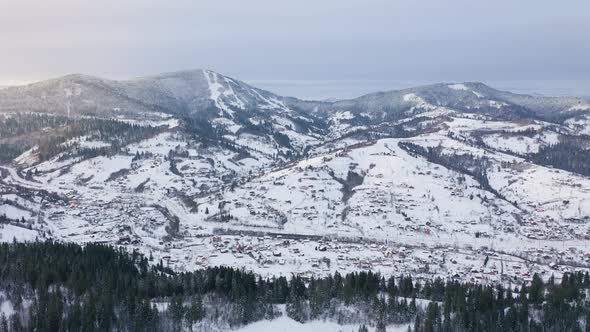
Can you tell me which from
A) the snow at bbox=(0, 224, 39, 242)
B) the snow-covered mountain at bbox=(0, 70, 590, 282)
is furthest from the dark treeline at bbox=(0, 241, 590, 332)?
the snow at bbox=(0, 224, 39, 242)

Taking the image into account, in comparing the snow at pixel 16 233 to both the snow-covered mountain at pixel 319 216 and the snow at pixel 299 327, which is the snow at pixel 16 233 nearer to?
the snow-covered mountain at pixel 319 216

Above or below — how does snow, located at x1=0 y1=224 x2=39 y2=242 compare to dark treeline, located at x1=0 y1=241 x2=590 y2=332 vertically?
above

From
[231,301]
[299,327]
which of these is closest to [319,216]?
[231,301]

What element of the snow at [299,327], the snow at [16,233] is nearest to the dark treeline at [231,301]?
the snow at [299,327]

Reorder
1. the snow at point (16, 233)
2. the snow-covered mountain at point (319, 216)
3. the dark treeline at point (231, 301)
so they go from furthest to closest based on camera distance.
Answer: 1. the snow-covered mountain at point (319, 216)
2. the snow at point (16, 233)
3. the dark treeline at point (231, 301)

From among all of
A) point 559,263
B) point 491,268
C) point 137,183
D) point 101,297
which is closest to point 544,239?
point 559,263

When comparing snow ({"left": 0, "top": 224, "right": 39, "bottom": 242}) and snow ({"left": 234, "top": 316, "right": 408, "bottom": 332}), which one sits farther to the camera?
snow ({"left": 0, "top": 224, "right": 39, "bottom": 242})

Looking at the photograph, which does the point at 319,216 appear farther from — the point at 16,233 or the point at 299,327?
the point at 16,233

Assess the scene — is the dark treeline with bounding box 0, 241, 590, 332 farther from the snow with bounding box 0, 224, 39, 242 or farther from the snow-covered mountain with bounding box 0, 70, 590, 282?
the snow with bounding box 0, 224, 39, 242

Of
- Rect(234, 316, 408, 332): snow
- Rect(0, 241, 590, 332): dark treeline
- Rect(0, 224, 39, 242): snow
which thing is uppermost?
Rect(0, 224, 39, 242): snow
